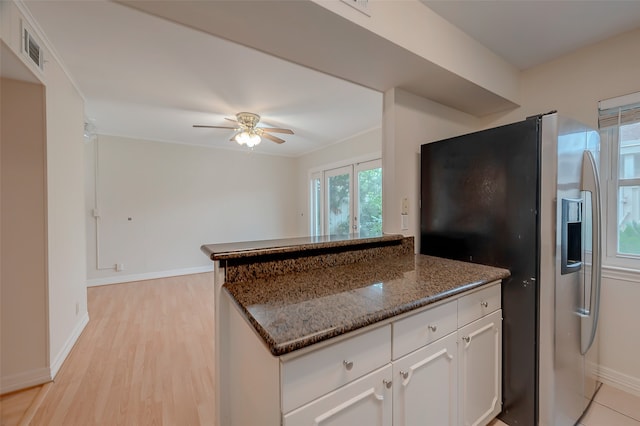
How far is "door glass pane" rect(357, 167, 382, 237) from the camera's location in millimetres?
4086

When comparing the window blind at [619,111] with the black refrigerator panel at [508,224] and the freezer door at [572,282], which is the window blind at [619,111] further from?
the black refrigerator panel at [508,224]

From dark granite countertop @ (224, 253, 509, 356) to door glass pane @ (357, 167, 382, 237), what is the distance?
8.31 feet

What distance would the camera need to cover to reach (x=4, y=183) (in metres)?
1.72

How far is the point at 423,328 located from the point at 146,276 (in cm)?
484

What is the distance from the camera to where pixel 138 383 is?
6.08 ft

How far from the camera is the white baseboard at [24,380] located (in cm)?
173

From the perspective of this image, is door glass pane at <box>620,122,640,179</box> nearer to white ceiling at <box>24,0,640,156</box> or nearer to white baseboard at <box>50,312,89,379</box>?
white ceiling at <box>24,0,640,156</box>

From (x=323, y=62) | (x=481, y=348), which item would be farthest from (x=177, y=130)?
(x=481, y=348)

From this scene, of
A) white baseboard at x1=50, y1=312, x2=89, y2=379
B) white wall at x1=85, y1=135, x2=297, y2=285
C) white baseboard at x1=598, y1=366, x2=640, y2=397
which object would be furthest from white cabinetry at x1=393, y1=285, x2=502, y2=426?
white wall at x1=85, y1=135, x2=297, y2=285

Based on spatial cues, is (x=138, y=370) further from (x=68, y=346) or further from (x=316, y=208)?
(x=316, y=208)

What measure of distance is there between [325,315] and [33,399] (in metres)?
2.26

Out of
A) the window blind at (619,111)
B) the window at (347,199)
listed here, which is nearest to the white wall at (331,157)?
A: the window at (347,199)

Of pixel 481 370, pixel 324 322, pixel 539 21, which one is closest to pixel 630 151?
pixel 539 21

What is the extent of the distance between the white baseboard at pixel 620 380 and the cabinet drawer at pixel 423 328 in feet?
5.36
